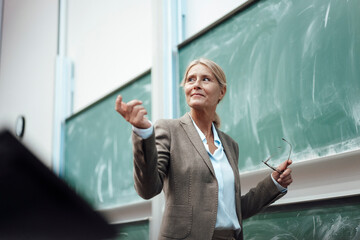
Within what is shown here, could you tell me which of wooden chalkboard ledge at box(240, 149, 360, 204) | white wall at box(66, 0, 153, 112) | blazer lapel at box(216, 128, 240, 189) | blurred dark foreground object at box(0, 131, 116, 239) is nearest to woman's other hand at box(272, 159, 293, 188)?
blazer lapel at box(216, 128, 240, 189)

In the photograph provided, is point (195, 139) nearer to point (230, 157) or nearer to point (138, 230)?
point (230, 157)

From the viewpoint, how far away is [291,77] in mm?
2303

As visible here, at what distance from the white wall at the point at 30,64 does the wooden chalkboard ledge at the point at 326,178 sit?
356 centimetres

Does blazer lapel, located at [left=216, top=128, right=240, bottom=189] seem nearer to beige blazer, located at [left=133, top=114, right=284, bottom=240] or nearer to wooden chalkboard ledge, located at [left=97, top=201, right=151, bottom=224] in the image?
beige blazer, located at [left=133, top=114, right=284, bottom=240]

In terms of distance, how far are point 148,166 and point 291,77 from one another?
1.32 meters

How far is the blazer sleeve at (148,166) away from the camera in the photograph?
1171mm

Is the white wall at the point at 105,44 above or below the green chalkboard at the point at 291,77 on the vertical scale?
above

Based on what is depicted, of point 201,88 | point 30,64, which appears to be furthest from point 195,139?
point 30,64

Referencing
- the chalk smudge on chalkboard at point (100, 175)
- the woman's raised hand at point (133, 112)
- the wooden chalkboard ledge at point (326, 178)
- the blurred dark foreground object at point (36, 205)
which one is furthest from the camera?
the chalk smudge on chalkboard at point (100, 175)

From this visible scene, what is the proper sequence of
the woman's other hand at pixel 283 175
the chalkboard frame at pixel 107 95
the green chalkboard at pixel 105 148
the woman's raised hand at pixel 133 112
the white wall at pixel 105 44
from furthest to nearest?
1. the white wall at pixel 105 44
2. the green chalkboard at pixel 105 148
3. the chalkboard frame at pixel 107 95
4. the woman's other hand at pixel 283 175
5. the woman's raised hand at pixel 133 112

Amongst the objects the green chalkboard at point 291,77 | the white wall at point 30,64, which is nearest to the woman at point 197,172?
the green chalkboard at point 291,77

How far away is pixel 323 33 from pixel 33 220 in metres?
2.04

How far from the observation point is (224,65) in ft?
9.08

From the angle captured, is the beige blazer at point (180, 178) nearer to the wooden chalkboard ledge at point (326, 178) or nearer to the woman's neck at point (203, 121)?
the woman's neck at point (203, 121)
